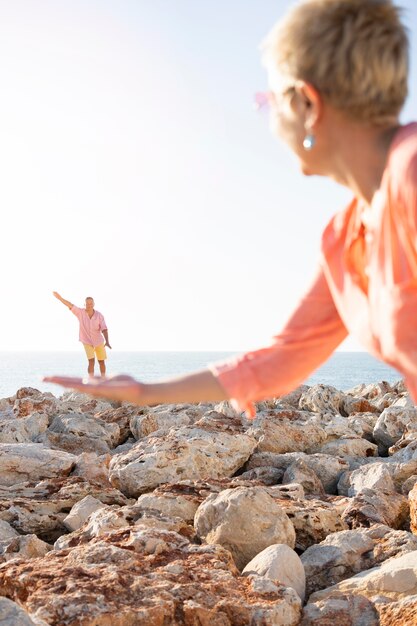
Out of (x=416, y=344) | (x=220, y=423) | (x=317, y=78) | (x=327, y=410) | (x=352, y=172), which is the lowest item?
(x=327, y=410)

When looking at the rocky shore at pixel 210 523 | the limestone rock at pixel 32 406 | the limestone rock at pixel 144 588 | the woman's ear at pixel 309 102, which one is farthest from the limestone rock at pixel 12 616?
the limestone rock at pixel 32 406

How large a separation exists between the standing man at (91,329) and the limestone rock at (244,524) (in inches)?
357

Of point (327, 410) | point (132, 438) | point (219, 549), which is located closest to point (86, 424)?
point (132, 438)

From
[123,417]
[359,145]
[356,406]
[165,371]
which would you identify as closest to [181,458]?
[123,417]

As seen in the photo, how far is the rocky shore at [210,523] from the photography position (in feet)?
9.08

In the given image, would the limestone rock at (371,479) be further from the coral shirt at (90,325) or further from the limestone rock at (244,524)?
the coral shirt at (90,325)

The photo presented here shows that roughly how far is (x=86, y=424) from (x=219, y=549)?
4151mm

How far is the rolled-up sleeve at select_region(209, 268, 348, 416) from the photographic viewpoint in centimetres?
169

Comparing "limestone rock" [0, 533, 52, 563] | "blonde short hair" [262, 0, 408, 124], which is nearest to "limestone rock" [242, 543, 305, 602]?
"limestone rock" [0, 533, 52, 563]

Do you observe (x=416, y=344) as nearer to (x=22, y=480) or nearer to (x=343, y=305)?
(x=343, y=305)

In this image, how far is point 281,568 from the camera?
3.23 m

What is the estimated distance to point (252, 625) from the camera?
273 centimetres

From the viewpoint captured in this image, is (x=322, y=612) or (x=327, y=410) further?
(x=327, y=410)

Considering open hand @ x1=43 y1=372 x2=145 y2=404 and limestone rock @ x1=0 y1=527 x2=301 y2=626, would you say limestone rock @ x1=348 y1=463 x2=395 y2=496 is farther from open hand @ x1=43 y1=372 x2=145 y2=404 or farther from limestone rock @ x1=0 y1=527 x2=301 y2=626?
open hand @ x1=43 y1=372 x2=145 y2=404
